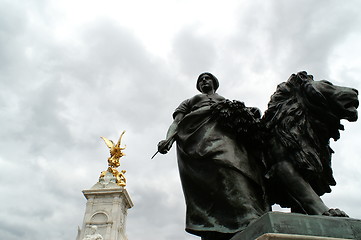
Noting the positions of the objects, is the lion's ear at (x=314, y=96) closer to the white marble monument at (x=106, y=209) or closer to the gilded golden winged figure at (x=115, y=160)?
the white marble monument at (x=106, y=209)

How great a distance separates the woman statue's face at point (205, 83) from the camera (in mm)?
4760

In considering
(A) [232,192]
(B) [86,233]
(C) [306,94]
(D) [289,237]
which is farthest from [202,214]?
(B) [86,233]

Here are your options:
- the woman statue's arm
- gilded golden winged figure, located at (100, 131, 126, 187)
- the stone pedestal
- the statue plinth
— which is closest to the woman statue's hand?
the woman statue's arm

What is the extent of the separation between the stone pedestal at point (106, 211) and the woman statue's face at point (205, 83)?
2252cm

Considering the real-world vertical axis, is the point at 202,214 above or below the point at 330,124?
below

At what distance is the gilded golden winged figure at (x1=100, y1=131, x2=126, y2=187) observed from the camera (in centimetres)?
3064

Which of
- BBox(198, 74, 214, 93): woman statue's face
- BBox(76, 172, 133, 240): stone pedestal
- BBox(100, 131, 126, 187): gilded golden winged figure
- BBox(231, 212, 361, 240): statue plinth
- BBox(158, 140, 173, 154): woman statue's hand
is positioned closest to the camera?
BBox(231, 212, 361, 240): statue plinth

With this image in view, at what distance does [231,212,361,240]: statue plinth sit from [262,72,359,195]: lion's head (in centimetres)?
79

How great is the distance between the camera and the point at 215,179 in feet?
11.6

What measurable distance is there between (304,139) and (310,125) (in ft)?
0.54

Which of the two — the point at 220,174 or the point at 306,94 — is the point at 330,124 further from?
the point at 220,174

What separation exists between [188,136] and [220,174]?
67 centimetres

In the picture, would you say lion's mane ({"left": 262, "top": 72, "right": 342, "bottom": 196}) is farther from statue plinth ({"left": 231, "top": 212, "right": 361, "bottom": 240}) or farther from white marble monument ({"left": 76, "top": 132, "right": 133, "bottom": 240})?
white marble monument ({"left": 76, "top": 132, "right": 133, "bottom": 240})

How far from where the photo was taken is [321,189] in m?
3.52
